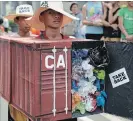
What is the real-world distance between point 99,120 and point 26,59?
175cm

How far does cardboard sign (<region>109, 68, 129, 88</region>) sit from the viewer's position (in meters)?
2.41

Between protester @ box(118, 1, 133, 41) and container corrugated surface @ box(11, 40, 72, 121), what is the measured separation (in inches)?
117

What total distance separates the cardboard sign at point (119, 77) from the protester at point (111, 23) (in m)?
2.80

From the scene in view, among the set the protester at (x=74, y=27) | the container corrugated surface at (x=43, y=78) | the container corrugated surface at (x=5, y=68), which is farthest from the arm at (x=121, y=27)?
the container corrugated surface at (x=43, y=78)

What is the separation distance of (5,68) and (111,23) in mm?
3052

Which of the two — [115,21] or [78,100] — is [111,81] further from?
[115,21]

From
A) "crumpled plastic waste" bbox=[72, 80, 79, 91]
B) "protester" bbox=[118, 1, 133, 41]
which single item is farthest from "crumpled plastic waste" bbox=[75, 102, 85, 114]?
"protester" bbox=[118, 1, 133, 41]

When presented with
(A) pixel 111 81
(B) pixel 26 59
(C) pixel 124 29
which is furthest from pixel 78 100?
(C) pixel 124 29

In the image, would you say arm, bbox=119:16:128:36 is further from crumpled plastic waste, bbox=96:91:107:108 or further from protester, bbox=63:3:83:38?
crumpled plastic waste, bbox=96:91:107:108

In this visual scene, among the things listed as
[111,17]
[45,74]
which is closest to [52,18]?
[45,74]

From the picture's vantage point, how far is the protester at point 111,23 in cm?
529

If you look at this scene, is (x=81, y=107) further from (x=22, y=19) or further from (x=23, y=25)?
(x=22, y=19)

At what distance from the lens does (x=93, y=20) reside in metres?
5.39

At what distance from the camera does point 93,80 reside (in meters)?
2.43
